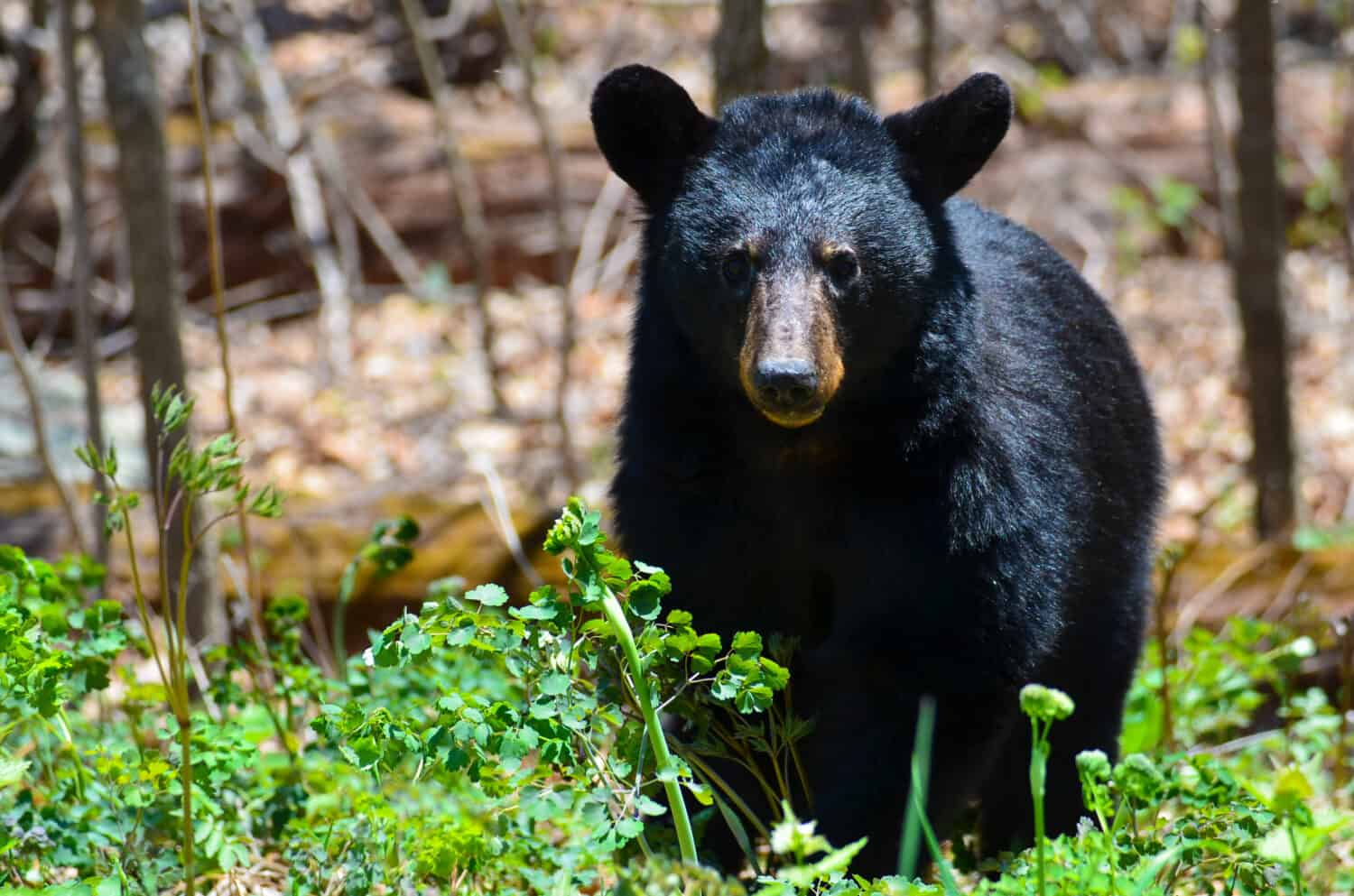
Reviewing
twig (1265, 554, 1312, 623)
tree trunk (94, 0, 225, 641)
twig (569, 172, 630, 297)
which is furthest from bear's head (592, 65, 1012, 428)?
twig (569, 172, 630, 297)

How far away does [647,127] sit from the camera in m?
3.88

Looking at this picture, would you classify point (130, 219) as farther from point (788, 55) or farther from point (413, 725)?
point (788, 55)

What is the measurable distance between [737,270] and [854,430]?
0.47 metres

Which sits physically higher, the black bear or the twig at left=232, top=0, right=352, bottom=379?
the twig at left=232, top=0, right=352, bottom=379

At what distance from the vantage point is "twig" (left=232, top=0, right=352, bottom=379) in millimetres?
9977

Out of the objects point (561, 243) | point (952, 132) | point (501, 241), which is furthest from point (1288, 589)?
point (501, 241)

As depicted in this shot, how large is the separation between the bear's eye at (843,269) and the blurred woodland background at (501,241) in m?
1.71

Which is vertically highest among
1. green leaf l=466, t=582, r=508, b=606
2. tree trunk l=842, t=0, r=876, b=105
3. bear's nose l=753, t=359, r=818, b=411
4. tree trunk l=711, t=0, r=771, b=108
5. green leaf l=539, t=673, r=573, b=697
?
tree trunk l=842, t=0, r=876, b=105

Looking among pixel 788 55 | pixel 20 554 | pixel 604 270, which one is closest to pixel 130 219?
pixel 20 554

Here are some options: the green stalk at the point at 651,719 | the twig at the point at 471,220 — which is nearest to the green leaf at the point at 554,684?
the green stalk at the point at 651,719

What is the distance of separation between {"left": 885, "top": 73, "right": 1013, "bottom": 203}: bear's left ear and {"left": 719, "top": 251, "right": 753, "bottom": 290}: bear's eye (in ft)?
1.85

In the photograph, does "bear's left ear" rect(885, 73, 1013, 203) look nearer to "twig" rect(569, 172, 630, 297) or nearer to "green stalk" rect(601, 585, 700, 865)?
"green stalk" rect(601, 585, 700, 865)

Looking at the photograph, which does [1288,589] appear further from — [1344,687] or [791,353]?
[791,353]

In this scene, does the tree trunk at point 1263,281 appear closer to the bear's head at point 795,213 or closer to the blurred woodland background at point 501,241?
the blurred woodland background at point 501,241
